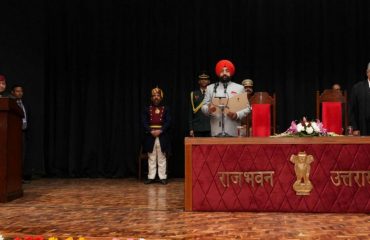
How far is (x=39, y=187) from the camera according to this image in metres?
6.34

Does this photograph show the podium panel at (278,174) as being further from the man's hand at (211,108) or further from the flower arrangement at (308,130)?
the man's hand at (211,108)

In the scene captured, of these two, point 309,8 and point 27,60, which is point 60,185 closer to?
point 27,60

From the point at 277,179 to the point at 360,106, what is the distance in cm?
175

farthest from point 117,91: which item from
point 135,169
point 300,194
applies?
point 300,194

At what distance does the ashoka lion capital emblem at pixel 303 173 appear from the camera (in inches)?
159

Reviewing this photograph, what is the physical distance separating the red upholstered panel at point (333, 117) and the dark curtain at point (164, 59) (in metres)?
2.76

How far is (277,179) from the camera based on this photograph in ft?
13.4

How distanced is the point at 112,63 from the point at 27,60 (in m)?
1.41

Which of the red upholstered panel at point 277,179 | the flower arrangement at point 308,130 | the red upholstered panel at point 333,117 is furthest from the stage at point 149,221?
the red upholstered panel at point 333,117

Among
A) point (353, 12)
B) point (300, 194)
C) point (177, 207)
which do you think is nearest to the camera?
point (300, 194)

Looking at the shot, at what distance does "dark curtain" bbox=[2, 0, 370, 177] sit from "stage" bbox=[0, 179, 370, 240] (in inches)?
105

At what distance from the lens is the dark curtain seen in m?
7.57

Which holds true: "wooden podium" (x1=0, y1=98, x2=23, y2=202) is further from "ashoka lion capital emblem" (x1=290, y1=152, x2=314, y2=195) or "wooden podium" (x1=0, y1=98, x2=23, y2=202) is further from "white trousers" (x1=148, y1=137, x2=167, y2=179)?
"ashoka lion capital emblem" (x1=290, y1=152, x2=314, y2=195)

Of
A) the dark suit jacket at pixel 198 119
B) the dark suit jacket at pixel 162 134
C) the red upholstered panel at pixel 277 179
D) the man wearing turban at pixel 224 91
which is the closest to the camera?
the red upholstered panel at pixel 277 179
